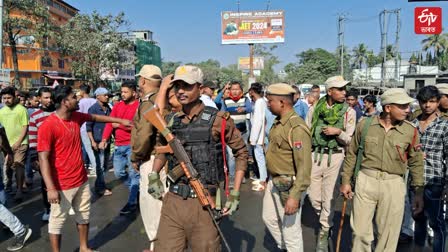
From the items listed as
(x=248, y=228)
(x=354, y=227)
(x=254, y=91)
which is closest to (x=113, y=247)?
(x=248, y=228)

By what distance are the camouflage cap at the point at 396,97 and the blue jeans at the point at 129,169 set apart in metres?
3.28

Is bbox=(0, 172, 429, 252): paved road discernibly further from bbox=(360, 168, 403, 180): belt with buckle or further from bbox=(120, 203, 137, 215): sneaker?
bbox=(360, 168, 403, 180): belt with buckle

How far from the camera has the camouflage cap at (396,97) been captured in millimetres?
2962

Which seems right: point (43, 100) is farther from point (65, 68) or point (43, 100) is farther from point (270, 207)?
point (65, 68)

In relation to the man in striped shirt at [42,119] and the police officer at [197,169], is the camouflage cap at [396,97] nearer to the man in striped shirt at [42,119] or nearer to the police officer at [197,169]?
the police officer at [197,169]

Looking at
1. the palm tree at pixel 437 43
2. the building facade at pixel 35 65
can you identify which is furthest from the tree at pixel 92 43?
the palm tree at pixel 437 43

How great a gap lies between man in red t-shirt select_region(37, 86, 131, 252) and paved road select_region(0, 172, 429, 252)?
748mm

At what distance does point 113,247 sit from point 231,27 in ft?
99.9

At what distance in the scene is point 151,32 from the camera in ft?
286

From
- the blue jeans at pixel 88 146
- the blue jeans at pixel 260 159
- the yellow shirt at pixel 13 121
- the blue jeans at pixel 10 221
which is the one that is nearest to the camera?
the blue jeans at pixel 10 221

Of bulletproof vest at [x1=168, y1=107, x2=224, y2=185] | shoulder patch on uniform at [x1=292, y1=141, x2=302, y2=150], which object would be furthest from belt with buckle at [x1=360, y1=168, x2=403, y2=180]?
bulletproof vest at [x1=168, y1=107, x2=224, y2=185]

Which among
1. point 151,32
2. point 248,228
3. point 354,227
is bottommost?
point 248,228

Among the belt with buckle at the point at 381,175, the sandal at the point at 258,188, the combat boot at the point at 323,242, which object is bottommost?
the sandal at the point at 258,188

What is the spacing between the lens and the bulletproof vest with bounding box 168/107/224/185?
248 cm
